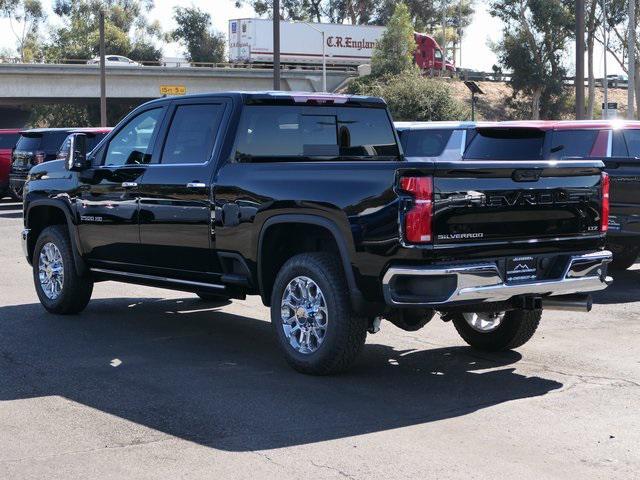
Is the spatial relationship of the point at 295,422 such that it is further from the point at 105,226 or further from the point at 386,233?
the point at 105,226

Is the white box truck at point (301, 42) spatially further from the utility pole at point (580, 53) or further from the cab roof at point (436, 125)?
the cab roof at point (436, 125)

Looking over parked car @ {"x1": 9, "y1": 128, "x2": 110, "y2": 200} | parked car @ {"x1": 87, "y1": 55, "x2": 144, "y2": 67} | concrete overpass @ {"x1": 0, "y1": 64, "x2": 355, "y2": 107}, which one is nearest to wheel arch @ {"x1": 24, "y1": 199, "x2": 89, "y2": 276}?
parked car @ {"x1": 9, "y1": 128, "x2": 110, "y2": 200}

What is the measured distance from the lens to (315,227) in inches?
294

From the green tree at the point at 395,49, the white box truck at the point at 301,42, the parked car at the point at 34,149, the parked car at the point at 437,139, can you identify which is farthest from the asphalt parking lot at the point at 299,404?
the white box truck at the point at 301,42

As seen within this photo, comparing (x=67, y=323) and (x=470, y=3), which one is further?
(x=470, y=3)

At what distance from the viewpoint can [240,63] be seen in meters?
70.8

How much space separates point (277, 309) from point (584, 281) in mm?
2169

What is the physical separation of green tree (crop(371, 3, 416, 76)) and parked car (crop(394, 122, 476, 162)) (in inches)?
2107

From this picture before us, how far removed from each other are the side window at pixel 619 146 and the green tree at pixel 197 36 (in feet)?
312

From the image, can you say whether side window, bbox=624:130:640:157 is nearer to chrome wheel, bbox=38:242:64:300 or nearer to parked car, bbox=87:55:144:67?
chrome wheel, bbox=38:242:64:300

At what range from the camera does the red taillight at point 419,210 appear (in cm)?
660

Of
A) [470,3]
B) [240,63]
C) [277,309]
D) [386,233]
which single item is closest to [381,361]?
[277,309]

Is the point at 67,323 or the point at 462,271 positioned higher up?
the point at 462,271

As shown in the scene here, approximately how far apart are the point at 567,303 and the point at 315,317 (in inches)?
70.3
